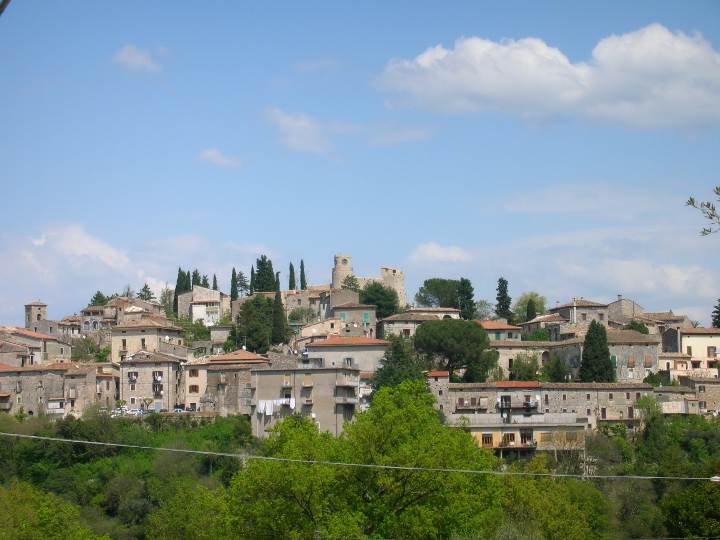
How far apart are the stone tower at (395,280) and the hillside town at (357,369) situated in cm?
1137

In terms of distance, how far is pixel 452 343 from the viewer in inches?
3024

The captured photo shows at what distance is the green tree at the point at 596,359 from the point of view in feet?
244

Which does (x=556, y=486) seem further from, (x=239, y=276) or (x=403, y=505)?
(x=239, y=276)

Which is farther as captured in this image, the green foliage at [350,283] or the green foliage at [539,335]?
the green foliage at [350,283]

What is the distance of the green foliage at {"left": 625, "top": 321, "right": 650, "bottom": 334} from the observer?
85.9 m

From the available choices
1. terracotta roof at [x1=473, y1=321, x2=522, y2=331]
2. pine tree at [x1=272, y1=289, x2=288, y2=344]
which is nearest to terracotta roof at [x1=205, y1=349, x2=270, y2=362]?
pine tree at [x1=272, y1=289, x2=288, y2=344]

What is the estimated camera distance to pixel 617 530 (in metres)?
55.2

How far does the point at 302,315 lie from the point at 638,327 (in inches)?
1045

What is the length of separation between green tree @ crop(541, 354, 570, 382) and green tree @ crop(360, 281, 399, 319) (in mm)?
17512

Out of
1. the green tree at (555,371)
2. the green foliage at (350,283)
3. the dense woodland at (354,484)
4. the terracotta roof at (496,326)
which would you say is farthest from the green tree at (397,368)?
the green foliage at (350,283)

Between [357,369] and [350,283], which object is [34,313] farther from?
[357,369]

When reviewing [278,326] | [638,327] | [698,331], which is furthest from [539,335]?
[278,326]

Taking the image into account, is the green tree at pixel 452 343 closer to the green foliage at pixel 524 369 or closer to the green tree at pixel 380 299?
the green foliage at pixel 524 369

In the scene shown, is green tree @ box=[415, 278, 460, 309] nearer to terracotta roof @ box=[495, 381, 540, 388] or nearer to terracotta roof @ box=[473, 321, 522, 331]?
terracotta roof @ box=[473, 321, 522, 331]
